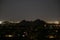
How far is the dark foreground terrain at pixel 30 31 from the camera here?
2.26 metres

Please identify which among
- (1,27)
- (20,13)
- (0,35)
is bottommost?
(0,35)

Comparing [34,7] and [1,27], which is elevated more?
[34,7]

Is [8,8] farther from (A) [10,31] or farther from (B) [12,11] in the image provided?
(A) [10,31]

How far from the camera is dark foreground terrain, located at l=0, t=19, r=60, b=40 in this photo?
226 centimetres

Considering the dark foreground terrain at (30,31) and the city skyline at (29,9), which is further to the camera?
the city skyline at (29,9)

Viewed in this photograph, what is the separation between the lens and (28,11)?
9.66ft

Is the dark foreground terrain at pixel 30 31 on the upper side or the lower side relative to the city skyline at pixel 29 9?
lower

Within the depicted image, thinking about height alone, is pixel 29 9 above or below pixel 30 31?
above

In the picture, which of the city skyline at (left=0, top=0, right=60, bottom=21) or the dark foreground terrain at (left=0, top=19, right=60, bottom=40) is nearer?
the dark foreground terrain at (left=0, top=19, right=60, bottom=40)

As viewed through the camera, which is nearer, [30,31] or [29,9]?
[30,31]

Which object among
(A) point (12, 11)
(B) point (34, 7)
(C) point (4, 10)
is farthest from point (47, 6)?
(C) point (4, 10)

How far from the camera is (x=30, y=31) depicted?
90.2 inches

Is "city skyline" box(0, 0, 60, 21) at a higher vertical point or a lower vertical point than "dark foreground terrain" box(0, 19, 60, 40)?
higher

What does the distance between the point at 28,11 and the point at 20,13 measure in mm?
209
